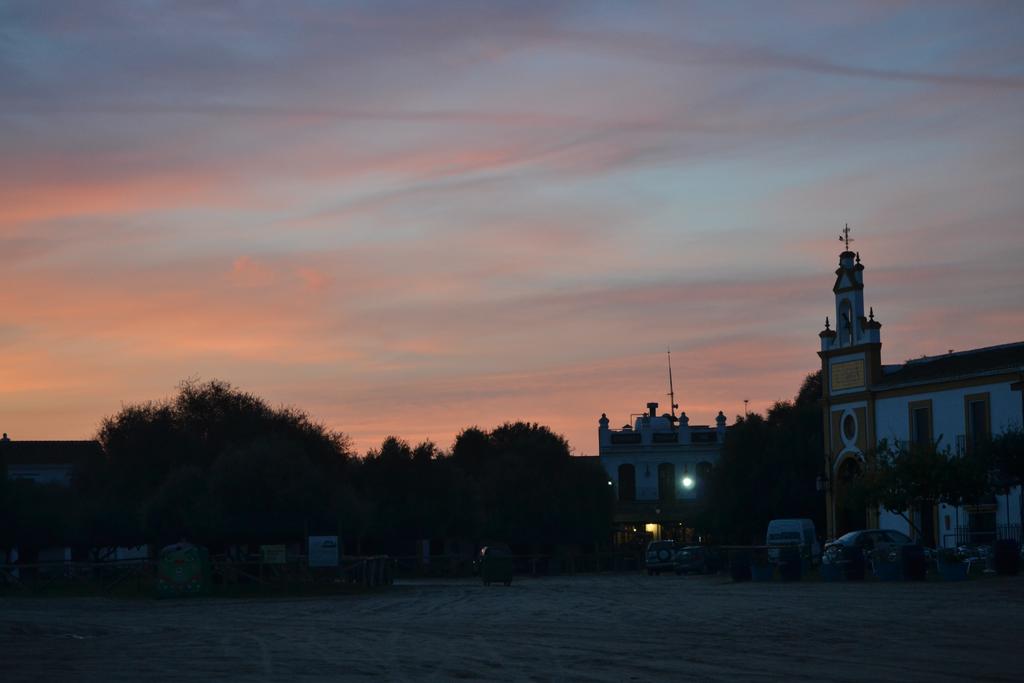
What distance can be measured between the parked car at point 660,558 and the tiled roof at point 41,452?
5785 cm

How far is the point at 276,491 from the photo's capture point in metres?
48.1

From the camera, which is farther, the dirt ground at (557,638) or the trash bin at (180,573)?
the trash bin at (180,573)

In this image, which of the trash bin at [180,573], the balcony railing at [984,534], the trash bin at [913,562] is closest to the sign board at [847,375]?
the balcony railing at [984,534]

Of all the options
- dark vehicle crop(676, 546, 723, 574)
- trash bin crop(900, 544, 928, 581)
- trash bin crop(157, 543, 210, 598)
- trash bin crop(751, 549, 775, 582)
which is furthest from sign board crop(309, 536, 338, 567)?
dark vehicle crop(676, 546, 723, 574)

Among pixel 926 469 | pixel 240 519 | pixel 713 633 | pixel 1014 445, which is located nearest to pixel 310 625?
pixel 713 633

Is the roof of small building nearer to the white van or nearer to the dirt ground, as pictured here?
the white van

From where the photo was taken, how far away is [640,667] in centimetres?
1697

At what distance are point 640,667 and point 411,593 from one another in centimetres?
2746

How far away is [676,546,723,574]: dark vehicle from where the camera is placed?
57.1 meters

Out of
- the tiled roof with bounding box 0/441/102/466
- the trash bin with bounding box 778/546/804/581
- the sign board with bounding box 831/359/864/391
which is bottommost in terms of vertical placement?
the trash bin with bounding box 778/546/804/581

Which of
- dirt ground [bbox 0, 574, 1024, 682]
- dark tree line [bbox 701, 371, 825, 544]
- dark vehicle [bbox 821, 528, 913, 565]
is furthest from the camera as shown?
dark tree line [bbox 701, 371, 825, 544]

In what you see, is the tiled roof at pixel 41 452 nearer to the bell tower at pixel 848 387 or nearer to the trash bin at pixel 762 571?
the bell tower at pixel 848 387

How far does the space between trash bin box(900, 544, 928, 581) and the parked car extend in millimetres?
21743

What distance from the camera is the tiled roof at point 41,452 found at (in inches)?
→ 4195
